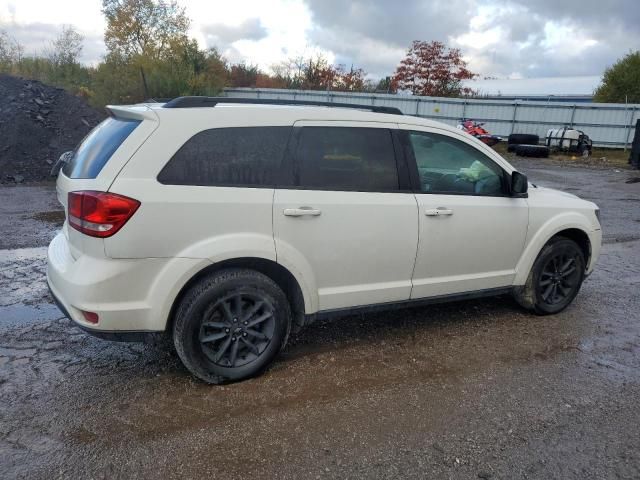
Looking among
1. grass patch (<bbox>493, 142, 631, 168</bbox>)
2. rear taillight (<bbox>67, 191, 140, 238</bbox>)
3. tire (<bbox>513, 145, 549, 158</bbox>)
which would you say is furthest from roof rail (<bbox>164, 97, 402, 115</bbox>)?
tire (<bbox>513, 145, 549, 158</bbox>)

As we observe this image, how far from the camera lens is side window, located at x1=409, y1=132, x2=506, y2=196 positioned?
3.92m

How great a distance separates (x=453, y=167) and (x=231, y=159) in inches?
75.8

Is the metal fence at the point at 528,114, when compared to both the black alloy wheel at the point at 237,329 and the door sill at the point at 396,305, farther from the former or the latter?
the black alloy wheel at the point at 237,329

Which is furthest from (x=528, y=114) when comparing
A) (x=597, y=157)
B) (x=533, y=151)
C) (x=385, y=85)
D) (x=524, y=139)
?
(x=385, y=85)

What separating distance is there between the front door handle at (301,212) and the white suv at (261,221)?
0.01 m

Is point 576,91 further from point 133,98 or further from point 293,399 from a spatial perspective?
point 293,399

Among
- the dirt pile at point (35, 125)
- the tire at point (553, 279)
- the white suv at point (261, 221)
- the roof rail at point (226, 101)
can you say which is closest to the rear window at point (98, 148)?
the white suv at point (261, 221)

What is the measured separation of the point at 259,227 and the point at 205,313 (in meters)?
0.65

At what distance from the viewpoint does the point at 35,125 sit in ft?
45.7

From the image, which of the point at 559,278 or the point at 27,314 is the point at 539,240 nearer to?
the point at 559,278

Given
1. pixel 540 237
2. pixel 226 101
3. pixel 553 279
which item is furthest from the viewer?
pixel 553 279

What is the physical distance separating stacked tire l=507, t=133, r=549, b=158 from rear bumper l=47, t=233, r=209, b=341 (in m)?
22.4

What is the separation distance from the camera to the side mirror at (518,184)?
4.17 meters

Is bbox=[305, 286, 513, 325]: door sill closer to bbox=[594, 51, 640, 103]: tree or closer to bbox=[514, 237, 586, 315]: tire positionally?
bbox=[514, 237, 586, 315]: tire
